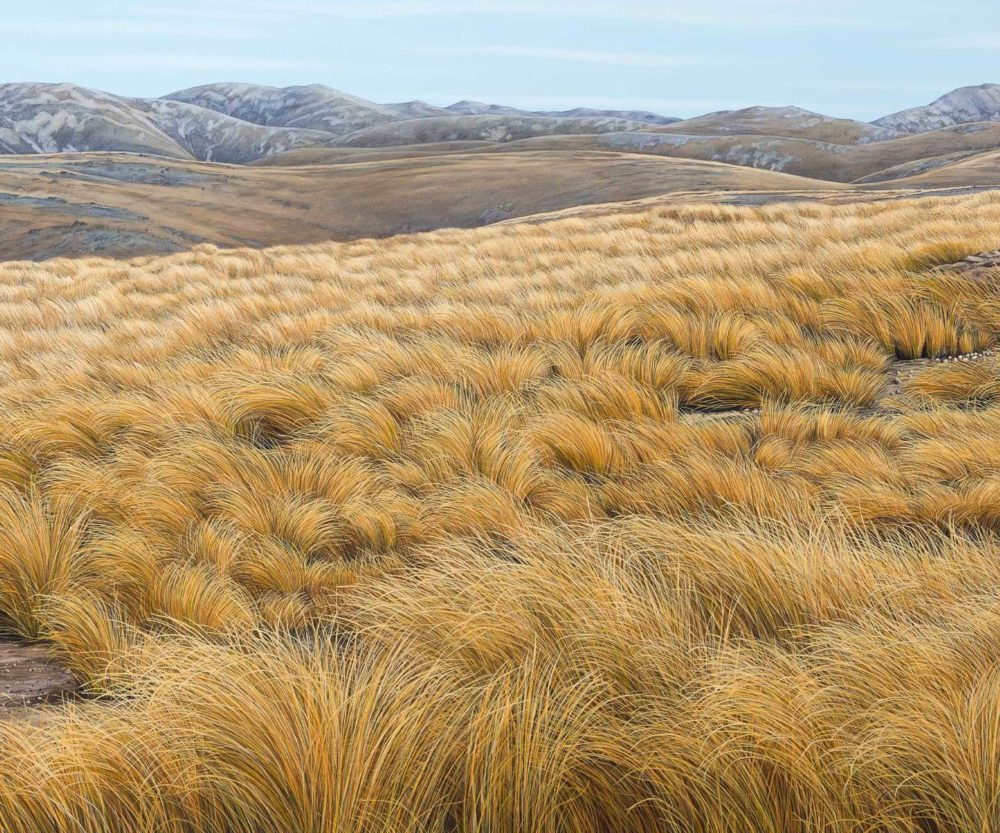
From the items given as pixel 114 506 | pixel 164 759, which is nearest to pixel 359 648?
pixel 164 759

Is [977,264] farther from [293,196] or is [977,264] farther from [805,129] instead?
[805,129]

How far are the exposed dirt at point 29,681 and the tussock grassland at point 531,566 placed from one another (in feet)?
0.23

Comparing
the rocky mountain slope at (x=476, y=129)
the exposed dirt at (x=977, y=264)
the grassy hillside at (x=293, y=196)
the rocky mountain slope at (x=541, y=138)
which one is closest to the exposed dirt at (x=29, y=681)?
the exposed dirt at (x=977, y=264)

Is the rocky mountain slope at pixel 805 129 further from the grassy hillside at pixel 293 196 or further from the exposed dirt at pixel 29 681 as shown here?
the exposed dirt at pixel 29 681

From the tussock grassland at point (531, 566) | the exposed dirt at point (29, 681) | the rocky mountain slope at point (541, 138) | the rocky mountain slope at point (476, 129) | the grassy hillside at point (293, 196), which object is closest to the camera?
the tussock grassland at point (531, 566)

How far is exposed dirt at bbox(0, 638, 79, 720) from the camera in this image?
204 cm

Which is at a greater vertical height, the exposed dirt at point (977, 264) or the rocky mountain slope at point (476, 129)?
the rocky mountain slope at point (476, 129)

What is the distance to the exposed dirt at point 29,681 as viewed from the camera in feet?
6.70

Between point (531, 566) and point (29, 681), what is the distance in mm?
1432

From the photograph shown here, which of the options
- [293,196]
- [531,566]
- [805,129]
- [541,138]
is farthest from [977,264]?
[805,129]

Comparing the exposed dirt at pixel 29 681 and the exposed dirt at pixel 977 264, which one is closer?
the exposed dirt at pixel 29 681

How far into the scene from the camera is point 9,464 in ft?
13.0

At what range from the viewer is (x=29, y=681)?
2.21 metres

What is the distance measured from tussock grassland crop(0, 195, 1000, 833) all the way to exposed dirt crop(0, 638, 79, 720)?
0.07 m
